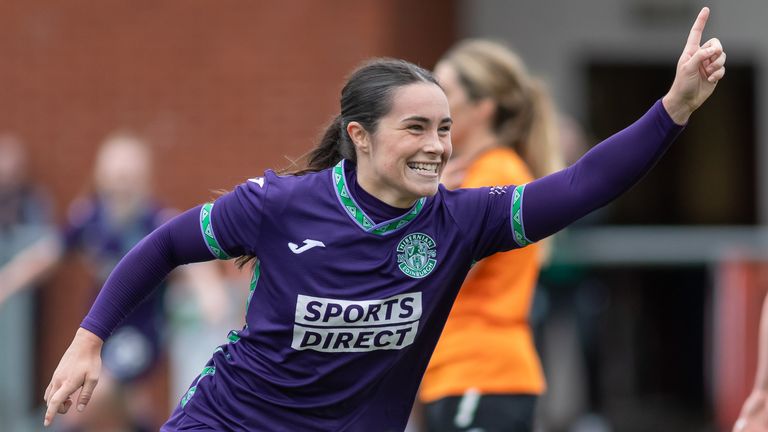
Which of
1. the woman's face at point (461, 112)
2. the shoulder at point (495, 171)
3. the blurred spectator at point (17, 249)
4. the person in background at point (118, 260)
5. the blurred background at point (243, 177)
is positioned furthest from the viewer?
the blurred spectator at point (17, 249)

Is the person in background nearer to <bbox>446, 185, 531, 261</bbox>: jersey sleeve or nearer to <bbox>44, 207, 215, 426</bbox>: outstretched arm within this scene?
<bbox>44, 207, 215, 426</bbox>: outstretched arm

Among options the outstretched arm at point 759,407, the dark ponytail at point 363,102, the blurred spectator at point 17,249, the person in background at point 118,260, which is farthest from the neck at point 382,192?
the blurred spectator at point 17,249

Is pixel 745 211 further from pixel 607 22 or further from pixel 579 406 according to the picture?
pixel 579 406

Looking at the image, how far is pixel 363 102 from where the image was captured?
4.20 meters

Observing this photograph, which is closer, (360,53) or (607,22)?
(360,53)

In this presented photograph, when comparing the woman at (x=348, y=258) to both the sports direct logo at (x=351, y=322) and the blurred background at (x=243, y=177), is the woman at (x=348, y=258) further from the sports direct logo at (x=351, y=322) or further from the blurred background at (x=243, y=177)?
the blurred background at (x=243, y=177)

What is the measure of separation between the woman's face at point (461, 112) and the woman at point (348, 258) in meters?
1.19

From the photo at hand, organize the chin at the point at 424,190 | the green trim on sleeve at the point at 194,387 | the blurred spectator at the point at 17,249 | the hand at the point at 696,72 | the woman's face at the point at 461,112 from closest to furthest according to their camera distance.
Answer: the hand at the point at 696,72, the chin at the point at 424,190, the green trim on sleeve at the point at 194,387, the woman's face at the point at 461,112, the blurred spectator at the point at 17,249

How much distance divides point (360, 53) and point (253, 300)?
18.6 feet

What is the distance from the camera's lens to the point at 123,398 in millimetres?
8211

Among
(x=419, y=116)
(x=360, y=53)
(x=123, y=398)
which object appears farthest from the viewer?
(x=360, y=53)

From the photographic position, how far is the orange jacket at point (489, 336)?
16.6 ft

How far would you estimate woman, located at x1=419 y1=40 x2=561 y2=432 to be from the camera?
5043mm

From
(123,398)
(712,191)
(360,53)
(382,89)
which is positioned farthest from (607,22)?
(382,89)
